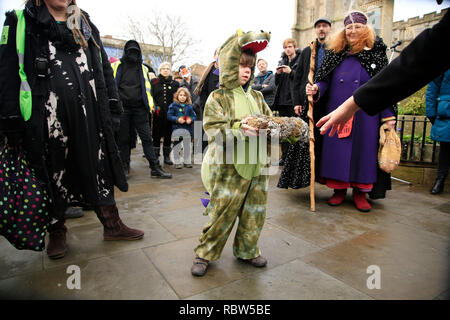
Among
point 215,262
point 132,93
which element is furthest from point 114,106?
point 132,93

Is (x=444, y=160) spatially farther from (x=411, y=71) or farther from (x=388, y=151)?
(x=411, y=71)

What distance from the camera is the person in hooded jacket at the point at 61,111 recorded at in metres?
2.30

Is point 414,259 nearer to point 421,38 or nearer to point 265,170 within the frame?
point 265,170

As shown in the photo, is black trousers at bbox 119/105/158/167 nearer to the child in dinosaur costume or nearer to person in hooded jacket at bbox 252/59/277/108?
person in hooded jacket at bbox 252/59/277/108

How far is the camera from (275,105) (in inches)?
264

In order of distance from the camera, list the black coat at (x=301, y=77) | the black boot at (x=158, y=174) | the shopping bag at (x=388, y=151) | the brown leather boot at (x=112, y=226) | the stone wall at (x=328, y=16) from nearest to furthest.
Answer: the brown leather boot at (x=112, y=226), the shopping bag at (x=388, y=151), the black coat at (x=301, y=77), the black boot at (x=158, y=174), the stone wall at (x=328, y=16)

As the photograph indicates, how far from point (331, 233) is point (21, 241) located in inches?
109

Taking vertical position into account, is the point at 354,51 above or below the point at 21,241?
above

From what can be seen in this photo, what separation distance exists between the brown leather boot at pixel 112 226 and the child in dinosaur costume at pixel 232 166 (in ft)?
2.87

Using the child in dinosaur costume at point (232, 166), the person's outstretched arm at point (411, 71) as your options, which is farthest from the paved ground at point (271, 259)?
the person's outstretched arm at point (411, 71)

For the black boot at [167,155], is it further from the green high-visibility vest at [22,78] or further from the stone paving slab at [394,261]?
the stone paving slab at [394,261]

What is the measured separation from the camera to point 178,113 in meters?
6.83
